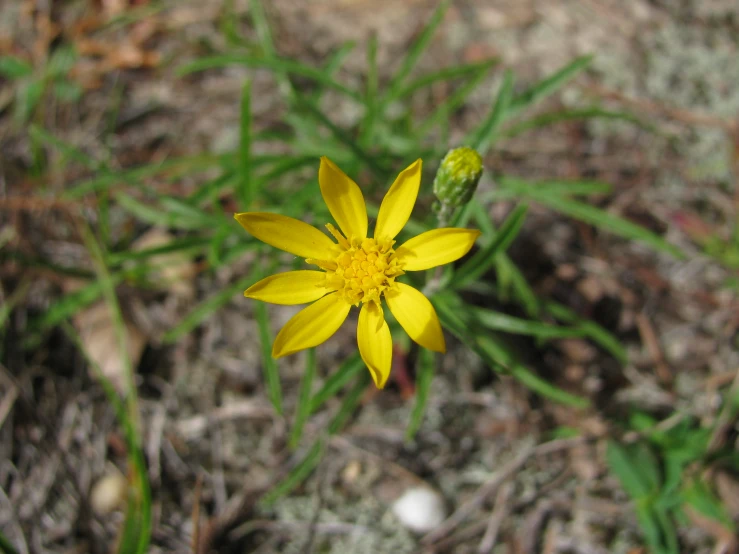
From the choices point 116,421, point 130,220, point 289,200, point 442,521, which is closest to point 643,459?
point 442,521

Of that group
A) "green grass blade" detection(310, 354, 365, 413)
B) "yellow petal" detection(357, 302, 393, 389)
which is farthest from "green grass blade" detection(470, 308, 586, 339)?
"yellow petal" detection(357, 302, 393, 389)

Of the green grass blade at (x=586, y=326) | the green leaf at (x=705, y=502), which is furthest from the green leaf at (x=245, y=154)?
the green leaf at (x=705, y=502)

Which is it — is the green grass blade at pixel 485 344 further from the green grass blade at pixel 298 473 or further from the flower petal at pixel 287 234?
the green grass blade at pixel 298 473

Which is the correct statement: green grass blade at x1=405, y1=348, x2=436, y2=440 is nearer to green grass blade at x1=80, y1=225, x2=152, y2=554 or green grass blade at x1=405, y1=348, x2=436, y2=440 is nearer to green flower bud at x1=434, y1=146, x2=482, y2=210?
green flower bud at x1=434, y1=146, x2=482, y2=210

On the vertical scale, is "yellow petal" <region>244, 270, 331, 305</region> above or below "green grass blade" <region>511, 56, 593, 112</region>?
below

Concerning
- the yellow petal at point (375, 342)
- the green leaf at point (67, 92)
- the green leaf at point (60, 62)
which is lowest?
the yellow petal at point (375, 342)

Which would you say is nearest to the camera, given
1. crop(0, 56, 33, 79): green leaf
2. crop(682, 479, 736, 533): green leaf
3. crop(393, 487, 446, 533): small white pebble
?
crop(682, 479, 736, 533): green leaf

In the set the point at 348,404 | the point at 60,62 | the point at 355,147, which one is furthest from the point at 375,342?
the point at 60,62
